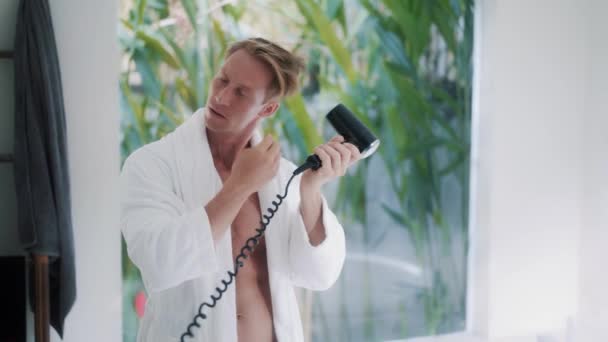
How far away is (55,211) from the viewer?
Result: 1.87m

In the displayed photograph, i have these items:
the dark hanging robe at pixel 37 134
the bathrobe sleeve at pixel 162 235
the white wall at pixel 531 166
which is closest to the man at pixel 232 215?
the bathrobe sleeve at pixel 162 235

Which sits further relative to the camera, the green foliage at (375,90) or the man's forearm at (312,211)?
the green foliage at (375,90)

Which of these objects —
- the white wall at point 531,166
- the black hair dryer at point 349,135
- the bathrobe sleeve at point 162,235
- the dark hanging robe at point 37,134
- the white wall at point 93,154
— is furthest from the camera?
the white wall at point 531,166

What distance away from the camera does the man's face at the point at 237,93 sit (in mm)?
1417

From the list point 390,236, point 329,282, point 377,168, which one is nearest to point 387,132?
point 377,168

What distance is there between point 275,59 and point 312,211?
0.34 meters

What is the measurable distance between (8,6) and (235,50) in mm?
870

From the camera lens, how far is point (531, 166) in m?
2.67

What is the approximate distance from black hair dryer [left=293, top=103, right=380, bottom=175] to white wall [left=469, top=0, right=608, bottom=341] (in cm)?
129

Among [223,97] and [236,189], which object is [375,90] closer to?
[223,97]

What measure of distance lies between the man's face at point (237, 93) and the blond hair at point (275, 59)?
0.04 feet

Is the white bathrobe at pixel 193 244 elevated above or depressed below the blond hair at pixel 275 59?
below

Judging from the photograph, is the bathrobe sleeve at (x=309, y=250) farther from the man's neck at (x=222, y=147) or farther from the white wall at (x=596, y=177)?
the white wall at (x=596, y=177)

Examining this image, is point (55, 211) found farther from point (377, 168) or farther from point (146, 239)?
point (377, 168)
